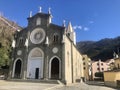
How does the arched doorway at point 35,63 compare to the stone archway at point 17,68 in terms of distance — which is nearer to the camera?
the arched doorway at point 35,63

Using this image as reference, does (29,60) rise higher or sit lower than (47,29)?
lower

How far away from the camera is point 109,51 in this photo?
96.1 meters

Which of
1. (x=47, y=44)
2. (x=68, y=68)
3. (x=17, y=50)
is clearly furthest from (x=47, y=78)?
(x=17, y=50)

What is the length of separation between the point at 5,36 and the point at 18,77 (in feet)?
68.3

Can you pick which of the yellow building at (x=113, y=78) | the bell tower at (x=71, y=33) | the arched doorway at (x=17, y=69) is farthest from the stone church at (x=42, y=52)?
the bell tower at (x=71, y=33)

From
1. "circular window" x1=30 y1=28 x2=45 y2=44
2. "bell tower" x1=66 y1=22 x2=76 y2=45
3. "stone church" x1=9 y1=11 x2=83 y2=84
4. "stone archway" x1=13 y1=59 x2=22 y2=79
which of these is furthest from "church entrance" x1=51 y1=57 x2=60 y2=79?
"bell tower" x1=66 y1=22 x2=76 y2=45

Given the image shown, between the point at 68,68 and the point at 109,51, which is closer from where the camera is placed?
the point at 68,68

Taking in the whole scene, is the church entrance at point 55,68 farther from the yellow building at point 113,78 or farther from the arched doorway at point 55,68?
the yellow building at point 113,78

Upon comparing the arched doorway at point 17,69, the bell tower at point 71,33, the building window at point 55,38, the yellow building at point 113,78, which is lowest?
the yellow building at point 113,78

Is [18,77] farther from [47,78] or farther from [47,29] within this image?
[47,29]

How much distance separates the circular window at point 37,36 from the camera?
33.3 meters

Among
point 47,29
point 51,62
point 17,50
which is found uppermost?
point 47,29

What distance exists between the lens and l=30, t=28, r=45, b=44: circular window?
33344 millimetres

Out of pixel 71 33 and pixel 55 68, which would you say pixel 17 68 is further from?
pixel 71 33
